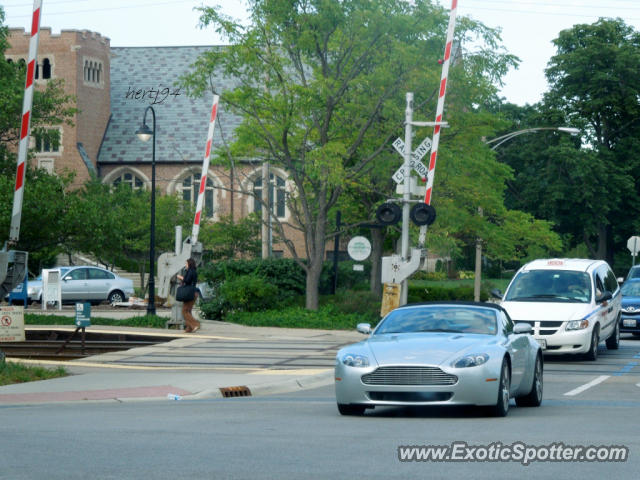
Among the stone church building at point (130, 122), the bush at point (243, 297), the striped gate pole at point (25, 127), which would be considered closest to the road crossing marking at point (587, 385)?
the striped gate pole at point (25, 127)

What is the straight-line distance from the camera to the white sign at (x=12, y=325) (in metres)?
20.0

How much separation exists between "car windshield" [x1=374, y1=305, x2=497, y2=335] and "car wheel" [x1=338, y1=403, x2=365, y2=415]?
1.18 meters

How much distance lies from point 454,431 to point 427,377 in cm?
115

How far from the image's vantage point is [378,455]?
8.43 m

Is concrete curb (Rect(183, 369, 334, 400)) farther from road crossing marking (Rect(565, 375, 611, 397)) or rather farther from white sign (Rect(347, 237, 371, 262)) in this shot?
white sign (Rect(347, 237, 371, 262))

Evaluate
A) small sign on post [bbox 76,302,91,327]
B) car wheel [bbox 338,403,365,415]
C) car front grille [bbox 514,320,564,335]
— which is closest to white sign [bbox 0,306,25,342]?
small sign on post [bbox 76,302,91,327]

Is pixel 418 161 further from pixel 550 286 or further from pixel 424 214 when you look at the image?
pixel 550 286

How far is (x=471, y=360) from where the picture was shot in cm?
1134

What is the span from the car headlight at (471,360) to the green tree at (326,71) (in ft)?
60.9

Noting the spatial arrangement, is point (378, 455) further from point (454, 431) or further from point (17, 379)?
point (17, 379)

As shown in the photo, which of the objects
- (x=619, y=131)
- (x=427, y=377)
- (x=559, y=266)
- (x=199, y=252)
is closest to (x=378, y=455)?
(x=427, y=377)

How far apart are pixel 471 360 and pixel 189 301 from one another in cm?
1650

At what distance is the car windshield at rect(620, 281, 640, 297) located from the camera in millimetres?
29484

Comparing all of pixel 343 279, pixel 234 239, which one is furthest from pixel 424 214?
pixel 234 239
